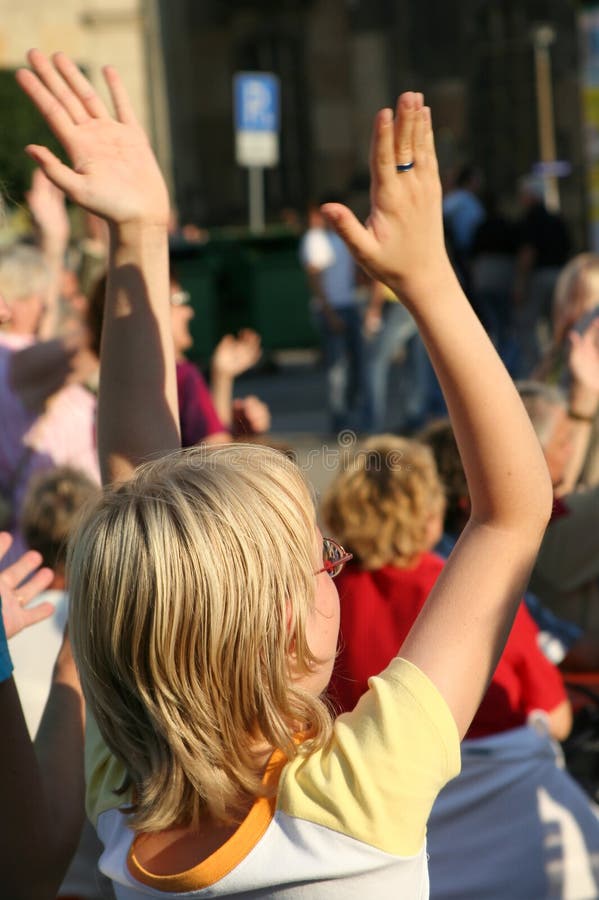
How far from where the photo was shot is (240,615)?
151 centimetres

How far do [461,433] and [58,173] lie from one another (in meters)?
0.69

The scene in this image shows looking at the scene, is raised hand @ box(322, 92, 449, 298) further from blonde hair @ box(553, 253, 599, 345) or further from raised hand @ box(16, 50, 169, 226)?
blonde hair @ box(553, 253, 599, 345)

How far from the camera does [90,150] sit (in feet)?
6.27

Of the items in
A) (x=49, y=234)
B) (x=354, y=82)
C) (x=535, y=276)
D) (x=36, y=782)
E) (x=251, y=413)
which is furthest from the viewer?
(x=354, y=82)

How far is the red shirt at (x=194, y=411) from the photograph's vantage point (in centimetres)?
411

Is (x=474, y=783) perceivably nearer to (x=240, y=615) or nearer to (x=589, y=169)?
(x=240, y=615)

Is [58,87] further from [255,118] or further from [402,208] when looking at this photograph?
[255,118]

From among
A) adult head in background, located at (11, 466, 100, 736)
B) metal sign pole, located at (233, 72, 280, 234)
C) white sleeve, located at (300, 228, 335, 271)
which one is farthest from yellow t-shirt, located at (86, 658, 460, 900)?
metal sign pole, located at (233, 72, 280, 234)

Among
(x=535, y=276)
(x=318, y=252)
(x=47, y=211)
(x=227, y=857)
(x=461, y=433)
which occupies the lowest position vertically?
(x=227, y=857)

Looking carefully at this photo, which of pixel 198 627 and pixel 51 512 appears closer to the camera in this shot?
pixel 198 627

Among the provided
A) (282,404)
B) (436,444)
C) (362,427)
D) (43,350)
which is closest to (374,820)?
(436,444)

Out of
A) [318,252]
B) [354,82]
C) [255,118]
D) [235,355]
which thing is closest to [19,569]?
[235,355]

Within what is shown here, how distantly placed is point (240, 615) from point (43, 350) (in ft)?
8.42

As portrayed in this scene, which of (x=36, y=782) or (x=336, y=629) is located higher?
(x=336, y=629)
